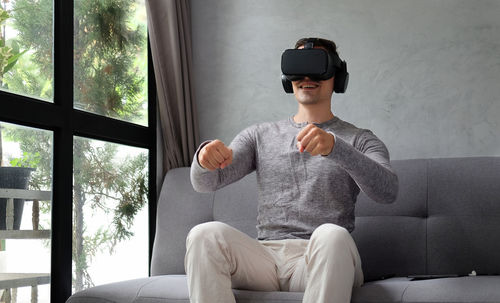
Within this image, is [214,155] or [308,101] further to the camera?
[308,101]

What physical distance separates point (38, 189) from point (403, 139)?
1.50 m

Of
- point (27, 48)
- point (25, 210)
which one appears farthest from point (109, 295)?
point (27, 48)

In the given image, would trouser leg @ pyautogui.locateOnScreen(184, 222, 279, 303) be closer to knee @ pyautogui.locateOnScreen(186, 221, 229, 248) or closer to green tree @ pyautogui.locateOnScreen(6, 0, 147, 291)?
knee @ pyautogui.locateOnScreen(186, 221, 229, 248)

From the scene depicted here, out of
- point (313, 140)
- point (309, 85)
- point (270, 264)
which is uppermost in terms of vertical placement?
point (309, 85)

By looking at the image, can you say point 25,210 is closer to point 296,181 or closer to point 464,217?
point 296,181

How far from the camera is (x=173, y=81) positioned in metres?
3.22

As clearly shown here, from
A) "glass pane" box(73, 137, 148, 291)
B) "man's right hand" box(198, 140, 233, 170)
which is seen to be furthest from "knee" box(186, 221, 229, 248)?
"glass pane" box(73, 137, 148, 291)

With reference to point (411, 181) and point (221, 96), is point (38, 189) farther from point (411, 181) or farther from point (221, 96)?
point (411, 181)

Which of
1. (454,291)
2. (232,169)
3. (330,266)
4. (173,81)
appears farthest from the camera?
(173,81)

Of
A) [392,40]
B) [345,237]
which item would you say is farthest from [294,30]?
[345,237]

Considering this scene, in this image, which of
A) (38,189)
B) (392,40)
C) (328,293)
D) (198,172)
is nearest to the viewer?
(328,293)

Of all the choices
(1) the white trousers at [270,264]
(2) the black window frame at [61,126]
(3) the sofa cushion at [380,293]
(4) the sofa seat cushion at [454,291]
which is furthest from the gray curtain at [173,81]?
(4) the sofa seat cushion at [454,291]

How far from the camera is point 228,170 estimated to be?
235 centimetres

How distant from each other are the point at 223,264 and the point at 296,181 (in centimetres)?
48
